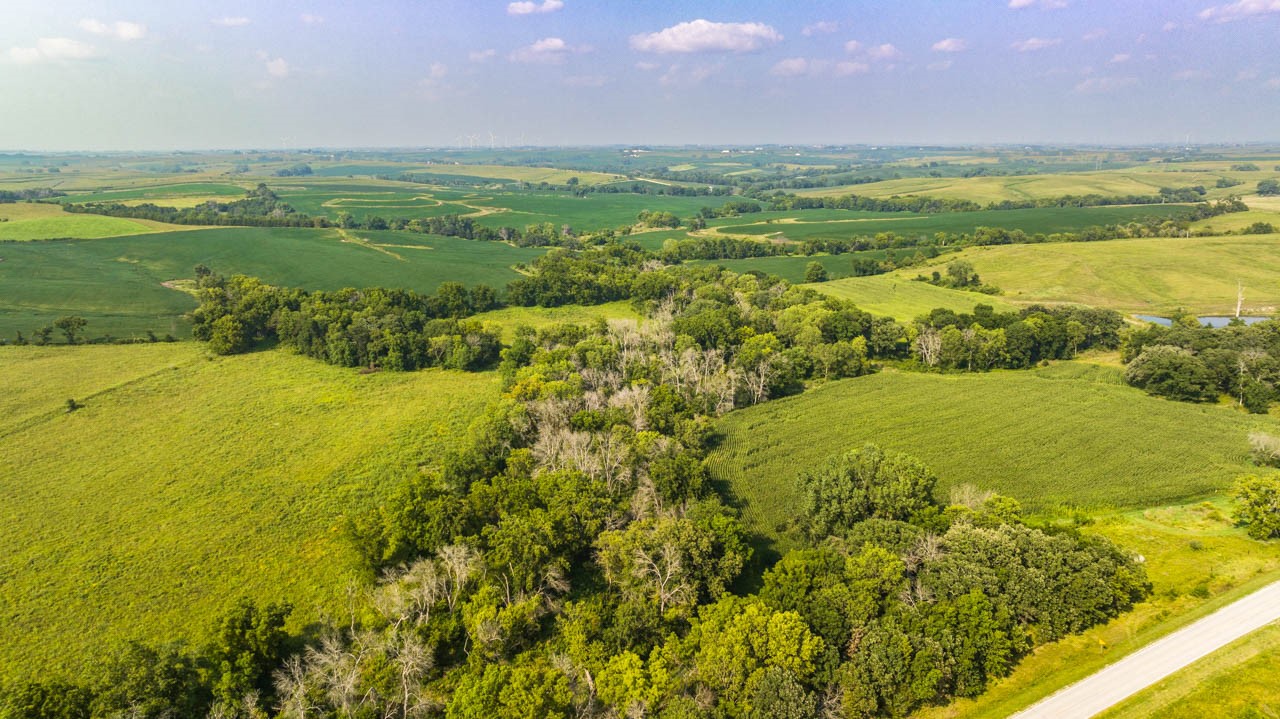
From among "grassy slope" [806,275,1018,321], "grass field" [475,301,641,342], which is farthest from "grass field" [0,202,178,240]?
"grassy slope" [806,275,1018,321]

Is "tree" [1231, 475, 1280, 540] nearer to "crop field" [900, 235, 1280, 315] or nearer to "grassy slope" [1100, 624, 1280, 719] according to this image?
"grassy slope" [1100, 624, 1280, 719]

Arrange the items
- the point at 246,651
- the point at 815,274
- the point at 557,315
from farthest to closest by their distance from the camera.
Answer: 1. the point at 815,274
2. the point at 557,315
3. the point at 246,651

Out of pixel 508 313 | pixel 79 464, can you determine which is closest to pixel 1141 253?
pixel 508 313

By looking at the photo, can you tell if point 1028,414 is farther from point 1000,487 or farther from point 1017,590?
point 1017,590

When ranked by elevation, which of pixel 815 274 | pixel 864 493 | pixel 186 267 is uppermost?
pixel 186 267

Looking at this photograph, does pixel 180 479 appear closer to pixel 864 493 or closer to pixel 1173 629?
pixel 864 493

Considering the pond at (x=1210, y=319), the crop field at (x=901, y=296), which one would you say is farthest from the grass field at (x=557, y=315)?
the pond at (x=1210, y=319)

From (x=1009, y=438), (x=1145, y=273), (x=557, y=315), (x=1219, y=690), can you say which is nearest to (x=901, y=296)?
(x=1145, y=273)
